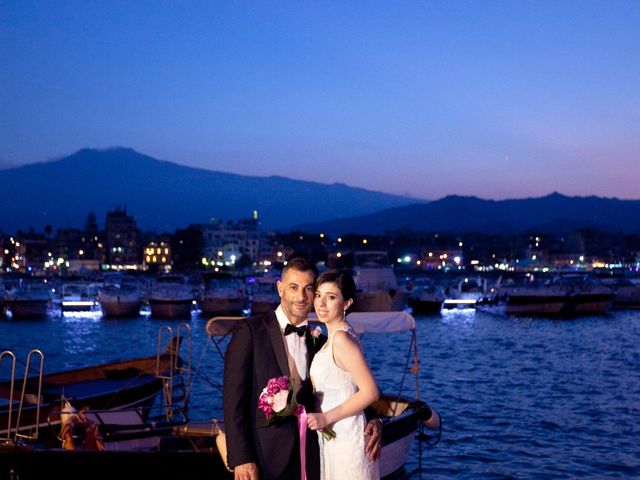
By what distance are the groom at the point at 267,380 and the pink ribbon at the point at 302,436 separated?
0.03 metres

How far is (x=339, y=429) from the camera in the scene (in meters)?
5.53

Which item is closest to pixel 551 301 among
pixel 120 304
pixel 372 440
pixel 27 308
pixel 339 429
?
pixel 120 304

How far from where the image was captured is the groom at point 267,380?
539 cm

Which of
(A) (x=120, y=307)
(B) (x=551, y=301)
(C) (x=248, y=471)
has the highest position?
(C) (x=248, y=471)

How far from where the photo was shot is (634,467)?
677 inches

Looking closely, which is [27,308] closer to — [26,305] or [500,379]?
[26,305]

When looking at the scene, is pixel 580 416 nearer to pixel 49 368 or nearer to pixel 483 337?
pixel 49 368

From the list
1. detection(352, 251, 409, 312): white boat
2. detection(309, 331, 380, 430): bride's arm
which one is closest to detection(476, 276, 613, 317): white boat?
detection(352, 251, 409, 312): white boat

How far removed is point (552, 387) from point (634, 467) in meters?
12.9

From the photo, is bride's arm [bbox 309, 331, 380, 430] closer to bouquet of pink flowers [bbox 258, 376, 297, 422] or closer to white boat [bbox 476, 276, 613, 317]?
bouquet of pink flowers [bbox 258, 376, 297, 422]

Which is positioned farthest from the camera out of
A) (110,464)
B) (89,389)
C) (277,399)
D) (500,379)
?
(500,379)

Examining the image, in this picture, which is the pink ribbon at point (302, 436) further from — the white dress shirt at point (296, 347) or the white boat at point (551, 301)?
the white boat at point (551, 301)

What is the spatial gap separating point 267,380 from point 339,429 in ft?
1.79

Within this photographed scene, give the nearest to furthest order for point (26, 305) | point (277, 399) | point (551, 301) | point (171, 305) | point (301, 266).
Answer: point (277, 399) < point (301, 266) < point (171, 305) < point (26, 305) < point (551, 301)
